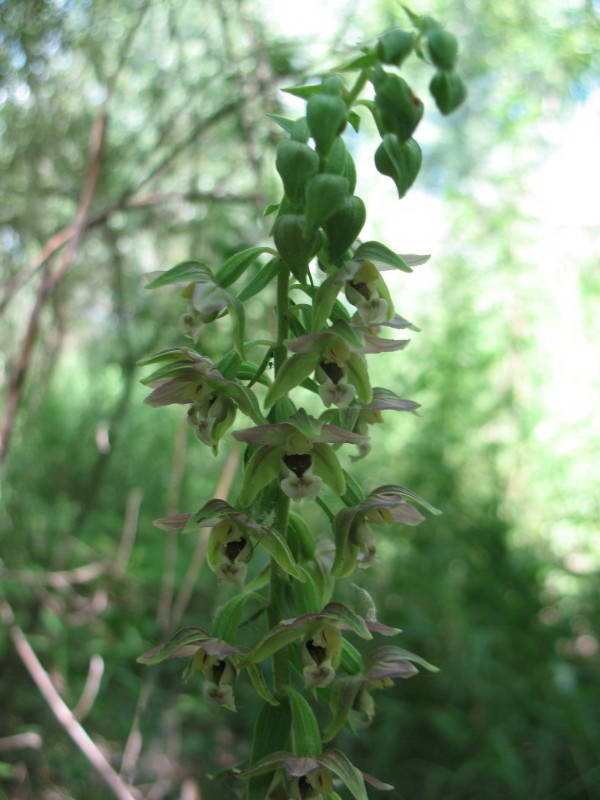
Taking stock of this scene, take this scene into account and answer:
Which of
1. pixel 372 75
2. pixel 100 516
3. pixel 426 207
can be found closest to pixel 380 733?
pixel 100 516

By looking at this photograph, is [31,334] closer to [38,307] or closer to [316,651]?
[38,307]

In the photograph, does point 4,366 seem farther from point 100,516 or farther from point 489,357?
point 489,357

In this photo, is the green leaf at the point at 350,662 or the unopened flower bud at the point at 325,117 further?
the green leaf at the point at 350,662

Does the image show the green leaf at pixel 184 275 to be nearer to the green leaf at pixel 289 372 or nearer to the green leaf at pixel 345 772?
the green leaf at pixel 289 372

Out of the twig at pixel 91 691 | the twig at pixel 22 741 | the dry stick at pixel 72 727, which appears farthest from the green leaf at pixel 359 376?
the twig at pixel 22 741

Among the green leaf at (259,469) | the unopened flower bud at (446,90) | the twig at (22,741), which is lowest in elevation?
the twig at (22,741)

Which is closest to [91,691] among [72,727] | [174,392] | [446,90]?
[72,727]

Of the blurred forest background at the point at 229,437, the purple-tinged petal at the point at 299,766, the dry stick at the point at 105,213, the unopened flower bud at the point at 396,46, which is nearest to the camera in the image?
the unopened flower bud at the point at 396,46
